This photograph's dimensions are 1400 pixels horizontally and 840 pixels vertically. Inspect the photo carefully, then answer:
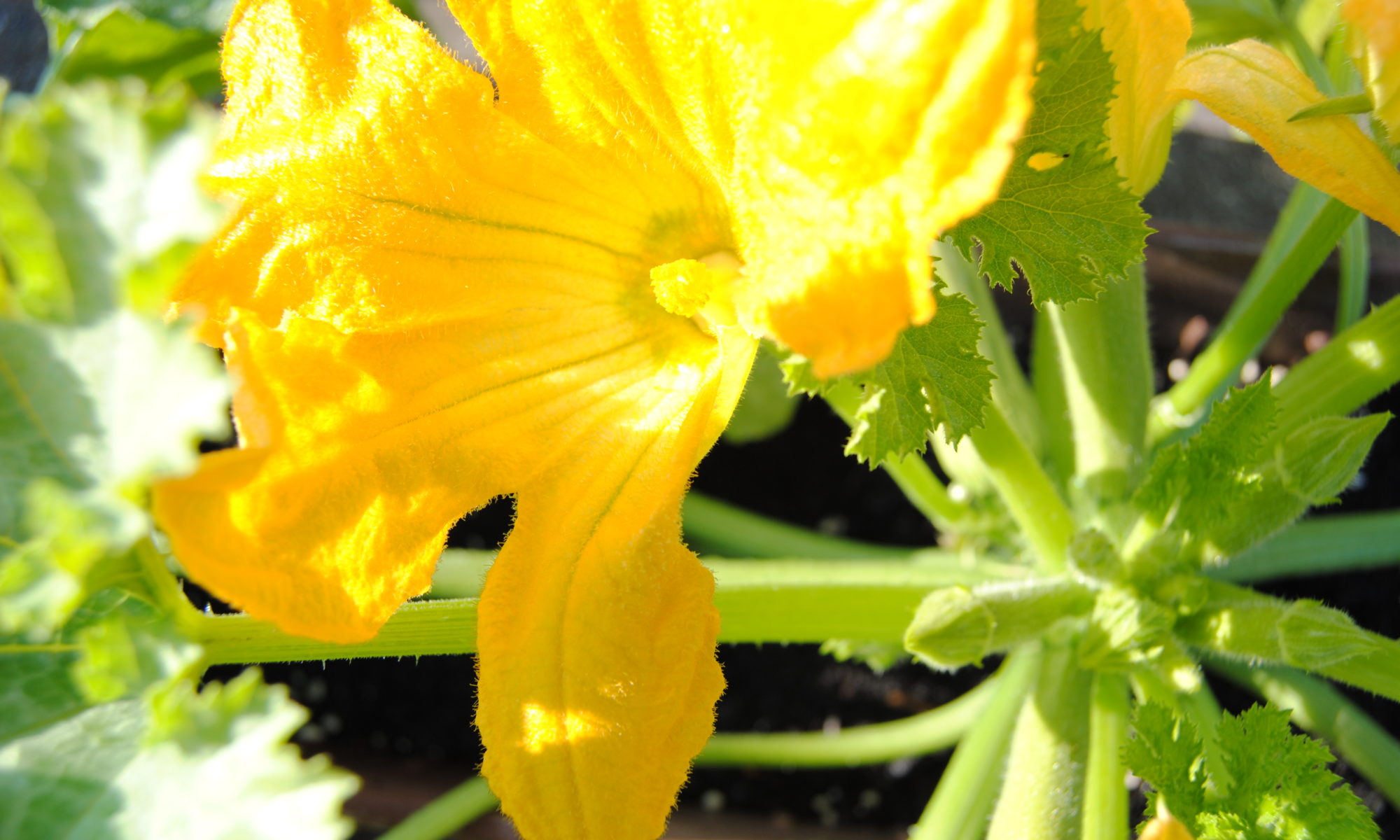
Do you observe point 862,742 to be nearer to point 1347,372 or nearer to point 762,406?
point 762,406

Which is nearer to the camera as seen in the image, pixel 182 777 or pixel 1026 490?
pixel 182 777

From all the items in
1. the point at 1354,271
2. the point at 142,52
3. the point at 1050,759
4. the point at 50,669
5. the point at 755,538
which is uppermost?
the point at 142,52

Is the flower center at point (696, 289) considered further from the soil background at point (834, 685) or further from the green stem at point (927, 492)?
the soil background at point (834, 685)

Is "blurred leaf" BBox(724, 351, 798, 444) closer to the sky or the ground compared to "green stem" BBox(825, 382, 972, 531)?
closer to the ground

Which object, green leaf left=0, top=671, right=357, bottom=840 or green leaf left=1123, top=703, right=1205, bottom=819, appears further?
green leaf left=1123, top=703, right=1205, bottom=819

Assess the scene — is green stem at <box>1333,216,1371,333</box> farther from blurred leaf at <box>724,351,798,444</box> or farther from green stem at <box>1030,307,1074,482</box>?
blurred leaf at <box>724,351,798,444</box>

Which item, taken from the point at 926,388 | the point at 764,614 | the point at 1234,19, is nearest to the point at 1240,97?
the point at 926,388

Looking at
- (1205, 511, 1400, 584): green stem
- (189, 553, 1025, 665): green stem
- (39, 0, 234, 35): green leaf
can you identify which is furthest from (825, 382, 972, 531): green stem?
(39, 0, 234, 35): green leaf
